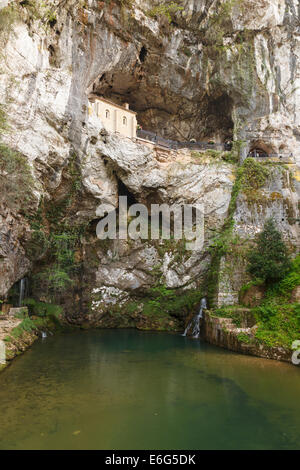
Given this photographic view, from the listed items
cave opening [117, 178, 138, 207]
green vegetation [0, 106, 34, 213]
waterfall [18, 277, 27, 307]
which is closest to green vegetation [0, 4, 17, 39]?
green vegetation [0, 106, 34, 213]

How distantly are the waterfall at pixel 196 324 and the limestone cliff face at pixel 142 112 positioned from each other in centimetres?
212

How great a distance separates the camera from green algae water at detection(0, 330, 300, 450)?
658 centimetres

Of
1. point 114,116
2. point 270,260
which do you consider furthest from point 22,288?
point 270,260

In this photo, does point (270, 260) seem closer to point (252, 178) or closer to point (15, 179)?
point (252, 178)

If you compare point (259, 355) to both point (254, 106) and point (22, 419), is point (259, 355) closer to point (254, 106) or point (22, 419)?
point (22, 419)

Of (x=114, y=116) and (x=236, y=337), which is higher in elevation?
(x=114, y=116)

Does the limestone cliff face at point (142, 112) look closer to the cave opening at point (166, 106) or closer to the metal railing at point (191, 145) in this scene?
the cave opening at point (166, 106)

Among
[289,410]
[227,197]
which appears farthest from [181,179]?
[289,410]

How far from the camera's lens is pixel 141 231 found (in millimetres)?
24078

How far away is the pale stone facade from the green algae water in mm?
16750

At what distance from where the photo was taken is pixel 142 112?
29500 mm

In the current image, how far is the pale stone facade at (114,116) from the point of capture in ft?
76.7

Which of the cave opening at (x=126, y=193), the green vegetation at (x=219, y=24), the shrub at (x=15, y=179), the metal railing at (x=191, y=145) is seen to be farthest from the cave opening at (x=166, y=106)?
the shrub at (x=15, y=179)

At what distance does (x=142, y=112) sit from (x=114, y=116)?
611cm
